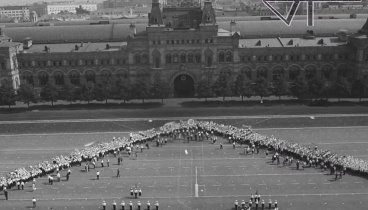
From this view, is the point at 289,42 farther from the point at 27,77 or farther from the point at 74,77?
the point at 27,77

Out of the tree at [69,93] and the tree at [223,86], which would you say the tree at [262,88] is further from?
the tree at [69,93]

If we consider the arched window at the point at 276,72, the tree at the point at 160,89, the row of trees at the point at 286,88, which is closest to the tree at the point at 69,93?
the tree at the point at 160,89

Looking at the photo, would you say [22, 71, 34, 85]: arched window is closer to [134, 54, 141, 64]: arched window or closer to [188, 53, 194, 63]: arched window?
[134, 54, 141, 64]: arched window

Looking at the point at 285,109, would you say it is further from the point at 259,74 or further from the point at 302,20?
the point at 302,20

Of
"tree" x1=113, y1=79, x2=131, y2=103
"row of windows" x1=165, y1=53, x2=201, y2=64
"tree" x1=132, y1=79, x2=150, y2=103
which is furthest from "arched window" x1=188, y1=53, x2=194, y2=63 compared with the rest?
"tree" x1=113, y1=79, x2=131, y2=103

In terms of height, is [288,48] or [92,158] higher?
[288,48]

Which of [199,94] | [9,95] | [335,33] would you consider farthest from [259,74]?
[9,95]

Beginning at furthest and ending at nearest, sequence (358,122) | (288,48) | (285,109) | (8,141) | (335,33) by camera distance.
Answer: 1. (335,33)
2. (288,48)
3. (285,109)
4. (358,122)
5. (8,141)
